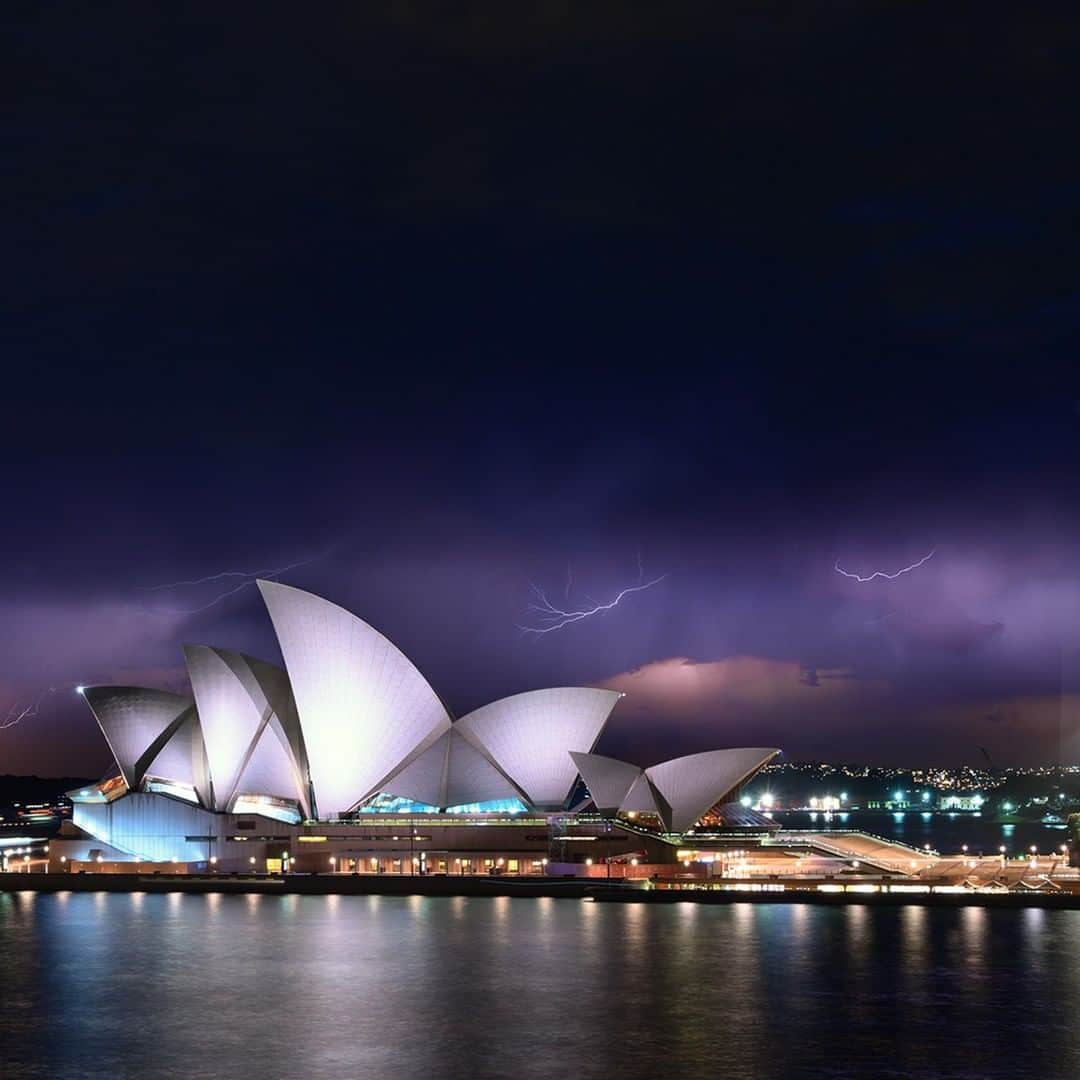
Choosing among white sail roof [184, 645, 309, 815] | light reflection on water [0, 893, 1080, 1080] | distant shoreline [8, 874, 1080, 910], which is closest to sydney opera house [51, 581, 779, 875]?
white sail roof [184, 645, 309, 815]

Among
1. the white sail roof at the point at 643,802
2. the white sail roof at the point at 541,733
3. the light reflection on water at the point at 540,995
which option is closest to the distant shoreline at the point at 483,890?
the light reflection on water at the point at 540,995

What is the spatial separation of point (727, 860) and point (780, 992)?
132ft

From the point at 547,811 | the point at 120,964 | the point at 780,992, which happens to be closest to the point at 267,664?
the point at 547,811

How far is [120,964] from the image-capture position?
46.2 metres

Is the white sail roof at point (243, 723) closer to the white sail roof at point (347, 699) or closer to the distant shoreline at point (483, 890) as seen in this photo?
the white sail roof at point (347, 699)

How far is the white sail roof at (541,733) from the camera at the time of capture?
80.2 metres

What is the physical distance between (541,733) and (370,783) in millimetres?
9834

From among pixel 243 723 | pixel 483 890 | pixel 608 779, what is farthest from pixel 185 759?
pixel 608 779

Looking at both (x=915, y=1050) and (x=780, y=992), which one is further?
(x=780, y=992)

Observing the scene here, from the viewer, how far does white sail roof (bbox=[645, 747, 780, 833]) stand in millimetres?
79188

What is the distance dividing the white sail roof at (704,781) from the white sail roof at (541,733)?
227 inches

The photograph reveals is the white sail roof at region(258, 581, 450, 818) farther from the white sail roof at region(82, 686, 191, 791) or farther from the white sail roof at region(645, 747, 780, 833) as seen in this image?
the white sail roof at region(645, 747, 780, 833)

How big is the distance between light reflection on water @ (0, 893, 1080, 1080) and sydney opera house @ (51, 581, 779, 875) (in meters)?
18.3

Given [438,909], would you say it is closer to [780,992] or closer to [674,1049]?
[780,992]
